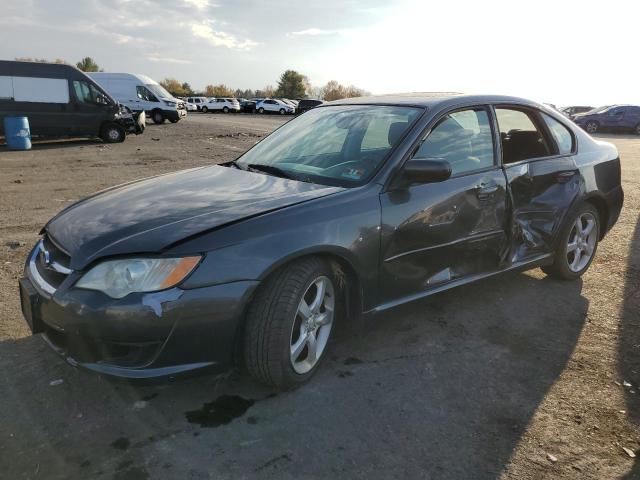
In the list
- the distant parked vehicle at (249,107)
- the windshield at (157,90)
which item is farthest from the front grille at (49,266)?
the distant parked vehicle at (249,107)

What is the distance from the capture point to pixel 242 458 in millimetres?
2283

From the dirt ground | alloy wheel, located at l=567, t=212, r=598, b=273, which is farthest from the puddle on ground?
alloy wheel, located at l=567, t=212, r=598, b=273

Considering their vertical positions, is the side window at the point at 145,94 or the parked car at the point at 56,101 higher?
the side window at the point at 145,94

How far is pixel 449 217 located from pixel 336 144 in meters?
0.92

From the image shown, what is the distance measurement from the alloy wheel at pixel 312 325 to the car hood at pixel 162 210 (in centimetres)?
50

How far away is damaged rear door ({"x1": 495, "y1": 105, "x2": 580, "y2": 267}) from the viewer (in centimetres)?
381

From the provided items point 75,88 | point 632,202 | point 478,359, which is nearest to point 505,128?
point 478,359

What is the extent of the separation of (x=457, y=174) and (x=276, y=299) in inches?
61.5

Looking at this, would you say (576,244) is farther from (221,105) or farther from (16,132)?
(221,105)

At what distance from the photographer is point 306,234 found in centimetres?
264

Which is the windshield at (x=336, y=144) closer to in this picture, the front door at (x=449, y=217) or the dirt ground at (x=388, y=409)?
the front door at (x=449, y=217)

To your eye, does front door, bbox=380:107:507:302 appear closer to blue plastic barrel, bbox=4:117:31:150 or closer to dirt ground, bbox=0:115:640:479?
dirt ground, bbox=0:115:640:479

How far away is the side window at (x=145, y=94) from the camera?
25.2 metres

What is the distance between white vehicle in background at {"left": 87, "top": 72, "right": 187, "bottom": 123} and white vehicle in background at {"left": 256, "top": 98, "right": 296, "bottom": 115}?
860 inches
